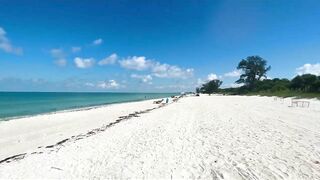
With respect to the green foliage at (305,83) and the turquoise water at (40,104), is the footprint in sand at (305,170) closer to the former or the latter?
the turquoise water at (40,104)

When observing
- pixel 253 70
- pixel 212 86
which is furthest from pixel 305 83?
pixel 212 86

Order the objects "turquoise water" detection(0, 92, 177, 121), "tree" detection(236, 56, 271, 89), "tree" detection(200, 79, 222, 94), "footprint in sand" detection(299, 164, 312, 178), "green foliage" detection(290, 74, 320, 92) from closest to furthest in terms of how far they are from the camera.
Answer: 1. "footprint in sand" detection(299, 164, 312, 178)
2. "turquoise water" detection(0, 92, 177, 121)
3. "green foliage" detection(290, 74, 320, 92)
4. "tree" detection(236, 56, 271, 89)
5. "tree" detection(200, 79, 222, 94)

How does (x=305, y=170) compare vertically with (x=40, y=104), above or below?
below

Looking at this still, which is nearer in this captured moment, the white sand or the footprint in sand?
the footprint in sand

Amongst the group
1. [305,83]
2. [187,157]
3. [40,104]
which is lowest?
[187,157]

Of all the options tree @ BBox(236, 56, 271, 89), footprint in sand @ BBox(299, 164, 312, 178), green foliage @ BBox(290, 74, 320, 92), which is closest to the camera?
footprint in sand @ BBox(299, 164, 312, 178)

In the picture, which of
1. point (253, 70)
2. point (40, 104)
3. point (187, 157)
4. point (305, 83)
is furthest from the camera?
point (253, 70)

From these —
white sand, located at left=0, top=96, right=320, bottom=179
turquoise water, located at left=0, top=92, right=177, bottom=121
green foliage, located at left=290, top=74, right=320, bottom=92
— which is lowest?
white sand, located at left=0, top=96, right=320, bottom=179

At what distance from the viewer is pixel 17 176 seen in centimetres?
686

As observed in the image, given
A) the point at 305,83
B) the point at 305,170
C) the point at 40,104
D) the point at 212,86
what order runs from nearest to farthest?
the point at 305,170 → the point at 40,104 → the point at 305,83 → the point at 212,86

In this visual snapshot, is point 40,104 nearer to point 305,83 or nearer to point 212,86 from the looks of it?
point 305,83

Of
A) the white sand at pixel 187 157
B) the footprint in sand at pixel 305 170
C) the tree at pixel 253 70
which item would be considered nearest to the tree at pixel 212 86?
the tree at pixel 253 70

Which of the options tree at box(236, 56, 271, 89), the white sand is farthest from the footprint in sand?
tree at box(236, 56, 271, 89)

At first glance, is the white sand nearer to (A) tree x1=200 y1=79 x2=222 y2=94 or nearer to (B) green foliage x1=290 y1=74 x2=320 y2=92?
(B) green foliage x1=290 y1=74 x2=320 y2=92
